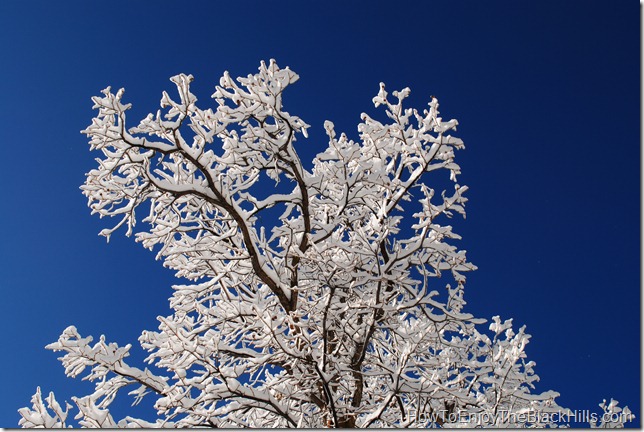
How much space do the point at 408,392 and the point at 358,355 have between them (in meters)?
0.82

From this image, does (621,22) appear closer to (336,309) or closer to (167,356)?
(336,309)

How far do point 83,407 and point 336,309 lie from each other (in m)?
2.58

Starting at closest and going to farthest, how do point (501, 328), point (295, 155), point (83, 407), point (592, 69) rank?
point (83, 407), point (295, 155), point (592, 69), point (501, 328)

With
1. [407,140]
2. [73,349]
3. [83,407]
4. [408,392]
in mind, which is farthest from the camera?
[407,140]

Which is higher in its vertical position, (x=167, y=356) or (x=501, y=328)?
(x=501, y=328)

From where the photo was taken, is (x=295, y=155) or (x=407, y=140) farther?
(x=407, y=140)

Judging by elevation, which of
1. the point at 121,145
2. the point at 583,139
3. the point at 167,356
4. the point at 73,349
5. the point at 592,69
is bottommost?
the point at 73,349

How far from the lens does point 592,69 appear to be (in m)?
6.80

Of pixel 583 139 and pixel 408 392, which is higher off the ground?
pixel 583 139

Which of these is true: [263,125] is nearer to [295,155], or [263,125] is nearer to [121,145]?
[295,155]

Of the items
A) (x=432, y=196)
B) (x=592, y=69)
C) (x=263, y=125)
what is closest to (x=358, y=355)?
(x=432, y=196)

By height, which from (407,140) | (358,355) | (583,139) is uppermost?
(583,139)

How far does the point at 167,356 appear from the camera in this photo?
17.4 ft

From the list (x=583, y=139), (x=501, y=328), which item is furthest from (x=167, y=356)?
(x=583, y=139)
